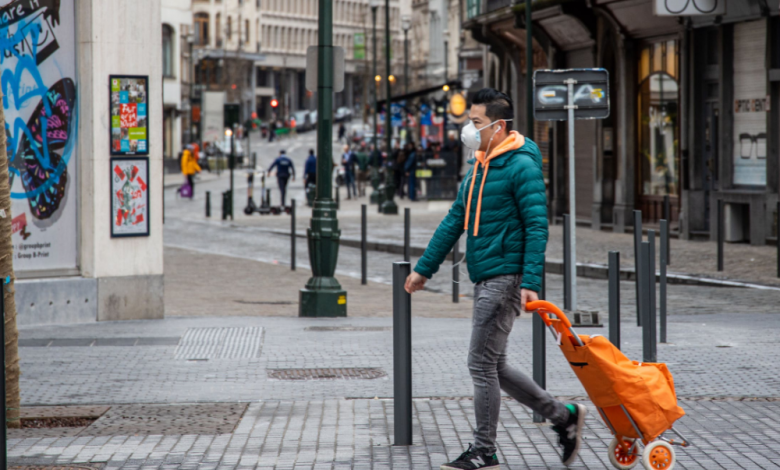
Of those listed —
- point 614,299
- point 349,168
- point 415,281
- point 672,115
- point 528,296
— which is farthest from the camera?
point 349,168

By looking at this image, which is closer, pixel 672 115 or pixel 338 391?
pixel 338 391

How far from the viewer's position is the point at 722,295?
1391 cm

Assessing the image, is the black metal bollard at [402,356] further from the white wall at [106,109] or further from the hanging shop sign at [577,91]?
the hanging shop sign at [577,91]

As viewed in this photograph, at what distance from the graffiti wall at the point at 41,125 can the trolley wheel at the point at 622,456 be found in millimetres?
6695

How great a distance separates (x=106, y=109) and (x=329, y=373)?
3.83 metres

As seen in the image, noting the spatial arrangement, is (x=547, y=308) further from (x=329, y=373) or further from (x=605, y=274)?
(x=605, y=274)

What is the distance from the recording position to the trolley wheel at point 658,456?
5.28 meters

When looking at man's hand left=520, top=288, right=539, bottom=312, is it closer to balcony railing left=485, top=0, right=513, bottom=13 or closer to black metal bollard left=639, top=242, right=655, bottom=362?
black metal bollard left=639, top=242, right=655, bottom=362

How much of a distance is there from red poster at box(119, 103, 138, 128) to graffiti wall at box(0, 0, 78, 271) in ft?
1.34

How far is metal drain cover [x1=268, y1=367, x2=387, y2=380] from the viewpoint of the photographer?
26.5 feet

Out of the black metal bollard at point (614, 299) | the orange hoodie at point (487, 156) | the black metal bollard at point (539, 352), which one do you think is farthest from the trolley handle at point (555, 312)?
the black metal bollard at point (614, 299)

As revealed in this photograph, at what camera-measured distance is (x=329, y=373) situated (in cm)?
Answer: 825

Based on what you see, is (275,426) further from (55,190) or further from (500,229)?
(55,190)

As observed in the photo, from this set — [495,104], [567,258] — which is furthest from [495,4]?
[495,104]
